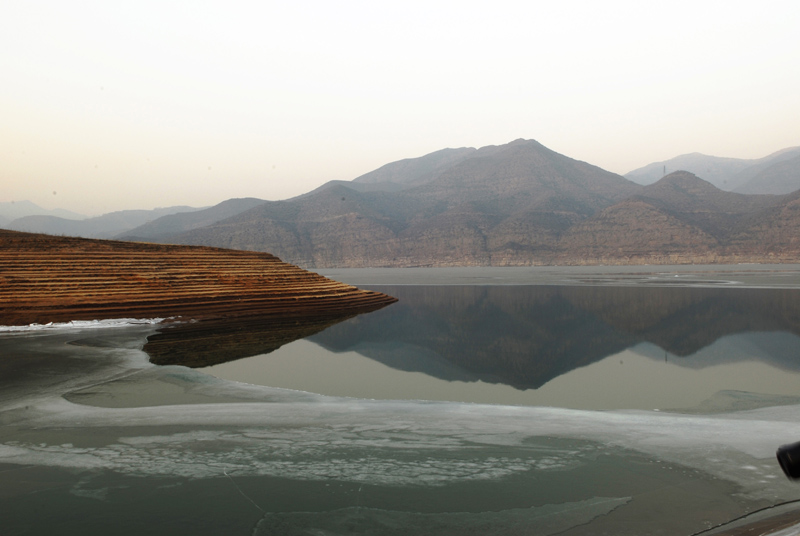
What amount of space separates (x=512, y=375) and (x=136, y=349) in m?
12.2

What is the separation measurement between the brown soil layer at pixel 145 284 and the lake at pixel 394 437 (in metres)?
9.76

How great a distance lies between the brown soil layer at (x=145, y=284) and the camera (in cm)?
2716

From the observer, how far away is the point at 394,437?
321 inches

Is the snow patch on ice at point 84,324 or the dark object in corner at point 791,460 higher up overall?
the dark object in corner at point 791,460

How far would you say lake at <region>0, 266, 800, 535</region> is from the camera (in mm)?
5484

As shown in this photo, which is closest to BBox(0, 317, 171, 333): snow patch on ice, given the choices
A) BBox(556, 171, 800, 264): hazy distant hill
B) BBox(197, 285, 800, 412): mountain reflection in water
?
BBox(197, 285, 800, 412): mountain reflection in water

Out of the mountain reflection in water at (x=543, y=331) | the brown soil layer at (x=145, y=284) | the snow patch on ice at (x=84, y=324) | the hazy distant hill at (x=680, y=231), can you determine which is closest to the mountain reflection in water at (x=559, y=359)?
the mountain reflection in water at (x=543, y=331)

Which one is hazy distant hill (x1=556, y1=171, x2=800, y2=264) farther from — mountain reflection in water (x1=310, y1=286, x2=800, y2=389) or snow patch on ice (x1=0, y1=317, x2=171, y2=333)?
snow patch on ice (x1=0, y1=317, x2=171, y2=333)

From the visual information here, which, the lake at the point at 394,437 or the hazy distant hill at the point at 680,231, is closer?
the lake at the point at 394,437

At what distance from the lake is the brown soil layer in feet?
32.0

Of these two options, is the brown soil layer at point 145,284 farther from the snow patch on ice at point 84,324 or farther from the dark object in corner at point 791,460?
the dark object in corner at point 791,460

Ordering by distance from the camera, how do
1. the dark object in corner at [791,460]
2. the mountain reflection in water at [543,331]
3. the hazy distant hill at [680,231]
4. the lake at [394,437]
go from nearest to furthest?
the dark object in corner at [791,460] < the lake at [394,437] < the mountain reflection in water at [543,331] < the hazy distant hill at [680,231]

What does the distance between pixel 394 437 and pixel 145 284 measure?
26.5 metres

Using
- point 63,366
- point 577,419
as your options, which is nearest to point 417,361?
point 577,419
